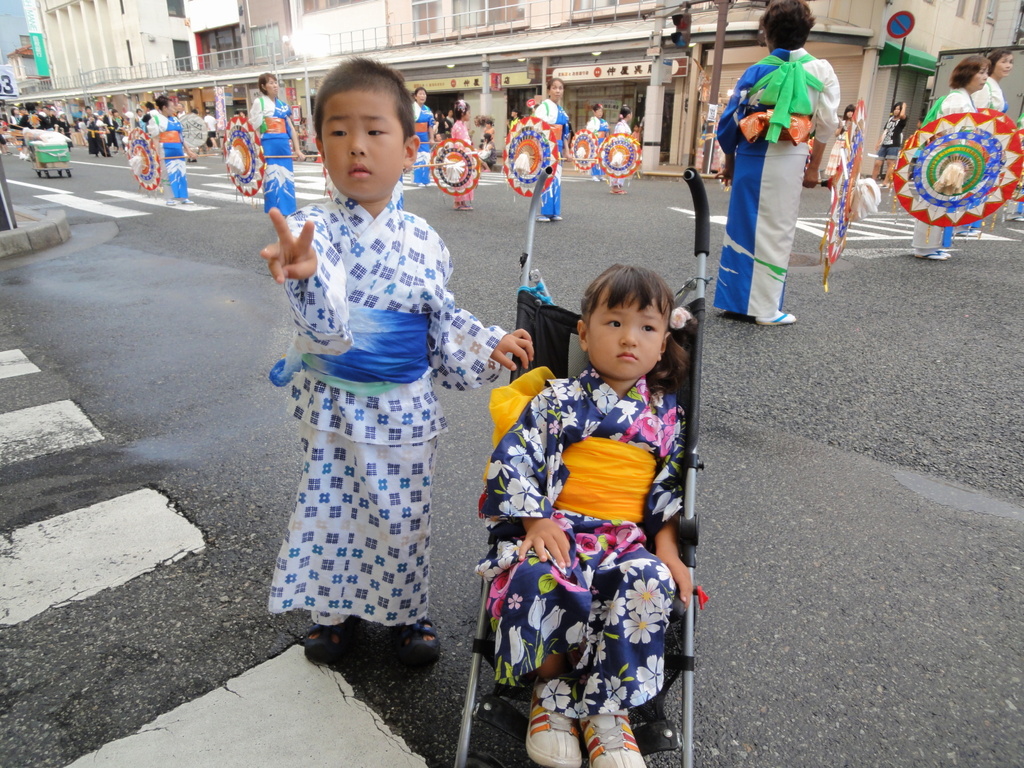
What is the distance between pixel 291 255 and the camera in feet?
4.66

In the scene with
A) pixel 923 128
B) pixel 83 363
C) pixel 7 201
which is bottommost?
pixel 83 363

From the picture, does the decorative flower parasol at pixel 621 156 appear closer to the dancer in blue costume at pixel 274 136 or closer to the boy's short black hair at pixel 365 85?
the dancer in blue costume at pixel 274 136

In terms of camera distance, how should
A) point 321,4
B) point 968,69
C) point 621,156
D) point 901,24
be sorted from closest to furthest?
1. point 968,69
2. point 621,156
3. point 901,24
4. point 321,4

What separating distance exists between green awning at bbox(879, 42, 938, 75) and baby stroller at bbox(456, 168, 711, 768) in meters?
21.1

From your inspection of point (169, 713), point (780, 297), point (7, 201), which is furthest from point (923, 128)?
point (7, 201)

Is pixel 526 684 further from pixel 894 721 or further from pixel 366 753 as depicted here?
pixel 894 721

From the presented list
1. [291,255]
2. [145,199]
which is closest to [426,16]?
[145,199]

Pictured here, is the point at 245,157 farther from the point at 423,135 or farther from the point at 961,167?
the point at 961,167

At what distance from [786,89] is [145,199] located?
1255cm

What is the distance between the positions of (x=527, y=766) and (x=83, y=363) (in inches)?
162

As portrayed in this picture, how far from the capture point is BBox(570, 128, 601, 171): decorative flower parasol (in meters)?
15.8

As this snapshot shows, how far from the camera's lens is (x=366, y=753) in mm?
1628

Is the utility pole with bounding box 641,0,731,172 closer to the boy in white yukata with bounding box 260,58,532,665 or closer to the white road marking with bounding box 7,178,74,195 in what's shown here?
the white road marking with bounding box 7,178,74,195

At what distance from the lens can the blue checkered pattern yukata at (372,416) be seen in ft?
5.50
